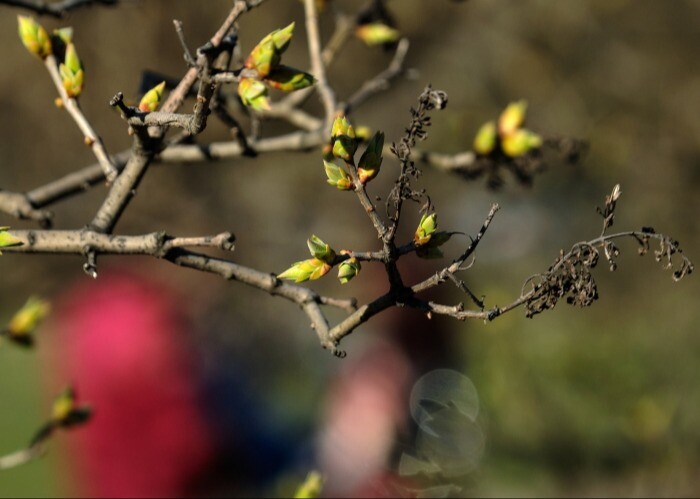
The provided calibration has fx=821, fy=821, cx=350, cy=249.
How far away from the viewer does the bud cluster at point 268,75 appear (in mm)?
1006

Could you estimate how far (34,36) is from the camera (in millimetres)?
1278

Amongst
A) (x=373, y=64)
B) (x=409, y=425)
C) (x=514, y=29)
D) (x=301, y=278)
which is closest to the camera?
(x=301, y=278)

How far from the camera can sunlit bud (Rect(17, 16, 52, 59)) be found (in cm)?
127

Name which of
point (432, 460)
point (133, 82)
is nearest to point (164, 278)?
point (133, 82)

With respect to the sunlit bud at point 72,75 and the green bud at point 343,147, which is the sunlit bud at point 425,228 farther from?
the sunlit bud at point 72,75

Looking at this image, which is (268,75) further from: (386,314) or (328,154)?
(386,314)

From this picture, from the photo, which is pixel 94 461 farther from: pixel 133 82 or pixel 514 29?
pixel 514 29

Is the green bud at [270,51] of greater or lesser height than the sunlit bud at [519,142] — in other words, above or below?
below

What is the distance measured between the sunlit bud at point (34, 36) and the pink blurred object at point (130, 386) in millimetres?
2001

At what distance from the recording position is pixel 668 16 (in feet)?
18.3

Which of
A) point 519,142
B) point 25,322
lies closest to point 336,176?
point 519,142

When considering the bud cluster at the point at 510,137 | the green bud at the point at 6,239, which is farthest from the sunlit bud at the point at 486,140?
the green bud at the point at 6,239

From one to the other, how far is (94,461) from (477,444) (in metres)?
1.98

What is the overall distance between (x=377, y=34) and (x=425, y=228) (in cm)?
96
